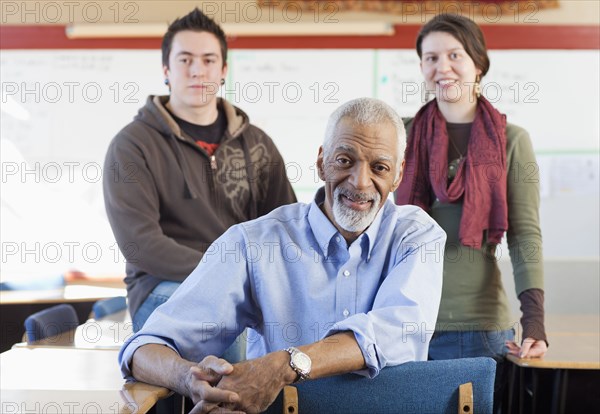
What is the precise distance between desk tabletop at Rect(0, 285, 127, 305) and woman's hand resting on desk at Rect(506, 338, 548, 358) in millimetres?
2499

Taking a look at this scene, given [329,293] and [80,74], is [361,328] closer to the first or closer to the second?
[329,293]

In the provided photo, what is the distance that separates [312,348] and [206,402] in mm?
252

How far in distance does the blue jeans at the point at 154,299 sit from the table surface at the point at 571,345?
115 centimetres

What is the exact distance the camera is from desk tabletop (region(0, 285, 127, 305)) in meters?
3.99

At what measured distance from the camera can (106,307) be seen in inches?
162

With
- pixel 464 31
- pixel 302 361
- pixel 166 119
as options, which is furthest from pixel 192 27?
pixel 302 361

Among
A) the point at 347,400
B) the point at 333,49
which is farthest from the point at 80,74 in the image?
the point at 347,400

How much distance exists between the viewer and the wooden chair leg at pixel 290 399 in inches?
62.2

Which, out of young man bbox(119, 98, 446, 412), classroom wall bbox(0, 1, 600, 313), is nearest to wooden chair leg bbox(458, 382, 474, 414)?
young man bbox(119, 98, 446, 412)

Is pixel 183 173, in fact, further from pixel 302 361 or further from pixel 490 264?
pixel 302 361

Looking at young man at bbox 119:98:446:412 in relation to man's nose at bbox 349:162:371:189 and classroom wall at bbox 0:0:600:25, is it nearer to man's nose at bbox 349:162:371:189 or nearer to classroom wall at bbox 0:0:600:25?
man's nose at bbox 349:162:371:189

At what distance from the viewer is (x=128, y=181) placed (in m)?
2.62

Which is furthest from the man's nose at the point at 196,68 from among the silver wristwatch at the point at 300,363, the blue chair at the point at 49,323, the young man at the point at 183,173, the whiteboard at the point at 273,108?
the whiteboard at the point at 273,108

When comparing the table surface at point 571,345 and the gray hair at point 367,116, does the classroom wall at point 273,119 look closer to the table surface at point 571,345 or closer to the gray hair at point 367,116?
the table surface at point 571,345
